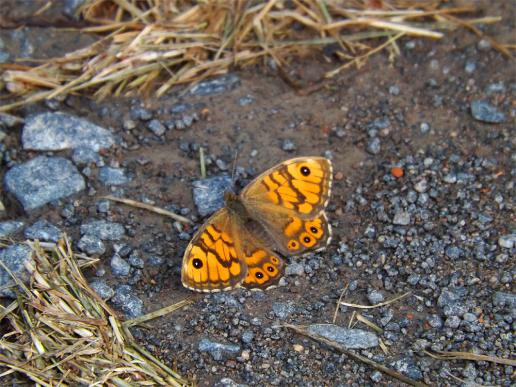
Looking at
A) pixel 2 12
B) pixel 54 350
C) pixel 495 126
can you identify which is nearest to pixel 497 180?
pixel 495 126

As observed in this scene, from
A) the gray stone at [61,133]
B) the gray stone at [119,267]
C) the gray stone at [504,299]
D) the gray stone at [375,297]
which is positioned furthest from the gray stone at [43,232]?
the gray stone at [504,299]

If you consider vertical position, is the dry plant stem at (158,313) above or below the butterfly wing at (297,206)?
below

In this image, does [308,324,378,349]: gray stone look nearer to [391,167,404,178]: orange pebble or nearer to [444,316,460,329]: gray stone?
[444,316,460,329]: gray stone

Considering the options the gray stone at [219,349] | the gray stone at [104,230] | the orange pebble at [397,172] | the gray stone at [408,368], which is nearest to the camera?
the gray stone at [408,368]

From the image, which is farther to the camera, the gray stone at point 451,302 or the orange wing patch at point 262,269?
the orange wing patch at point 262,269

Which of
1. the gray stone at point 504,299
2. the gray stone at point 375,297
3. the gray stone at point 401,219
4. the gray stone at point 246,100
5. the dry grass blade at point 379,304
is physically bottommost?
the dry grass blade at point 379,304

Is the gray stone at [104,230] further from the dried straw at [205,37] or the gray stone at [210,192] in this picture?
the dried straw at [205,37]
